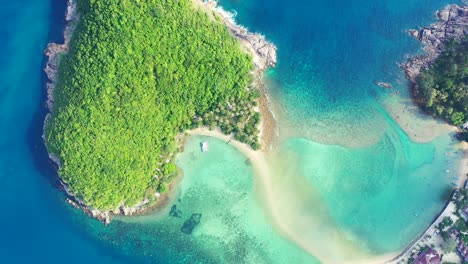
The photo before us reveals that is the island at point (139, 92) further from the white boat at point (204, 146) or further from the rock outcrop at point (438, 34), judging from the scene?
the rock outcrop at point (438, 34)

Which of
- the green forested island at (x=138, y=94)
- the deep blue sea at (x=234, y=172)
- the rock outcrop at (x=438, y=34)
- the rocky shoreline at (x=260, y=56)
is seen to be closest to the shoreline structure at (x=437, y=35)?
the rock outcrop at (x=438, y=34)

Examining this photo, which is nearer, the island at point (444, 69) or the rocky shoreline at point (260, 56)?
the island at point (444, 69)

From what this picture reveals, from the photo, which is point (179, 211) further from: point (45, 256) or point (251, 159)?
point (45, 256)

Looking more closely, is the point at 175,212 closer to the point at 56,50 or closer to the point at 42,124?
the point at 42,124

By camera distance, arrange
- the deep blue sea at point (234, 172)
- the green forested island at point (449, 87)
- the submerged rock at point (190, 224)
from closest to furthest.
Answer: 1. the green forested island at point (449, 87)
2. the deep blue sea at point (234, 172)
3. the submerged rock at point (190, 224)

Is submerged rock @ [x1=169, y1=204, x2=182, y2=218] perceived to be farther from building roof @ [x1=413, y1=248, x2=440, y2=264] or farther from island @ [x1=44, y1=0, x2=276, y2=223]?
building roof @ [x1=413, y1=248, x2=440, y2=264]

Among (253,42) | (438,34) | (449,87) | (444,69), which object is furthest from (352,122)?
(253,42)
